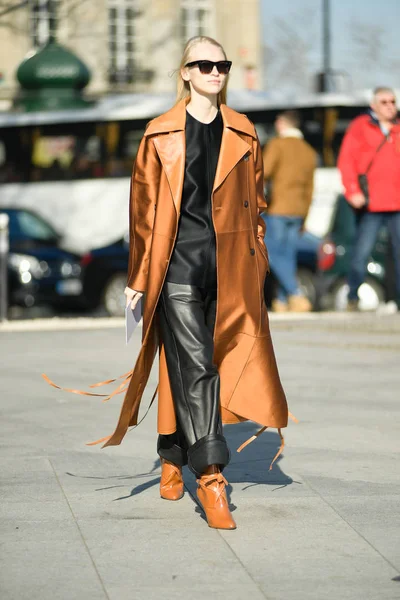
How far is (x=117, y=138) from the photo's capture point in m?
20.4

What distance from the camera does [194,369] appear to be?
5328mm

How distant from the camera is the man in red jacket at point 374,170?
12805 mm

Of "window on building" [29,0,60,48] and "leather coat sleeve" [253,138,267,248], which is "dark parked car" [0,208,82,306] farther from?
"window on building" [29,0,60,48]

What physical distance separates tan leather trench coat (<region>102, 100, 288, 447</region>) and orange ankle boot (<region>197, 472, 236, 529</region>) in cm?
30

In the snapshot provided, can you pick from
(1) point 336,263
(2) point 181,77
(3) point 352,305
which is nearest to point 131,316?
(2) point 181,77

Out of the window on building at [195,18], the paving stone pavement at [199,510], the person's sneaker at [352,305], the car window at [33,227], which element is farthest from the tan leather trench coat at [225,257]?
the window on building at [195,18]

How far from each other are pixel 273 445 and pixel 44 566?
2.45 meters

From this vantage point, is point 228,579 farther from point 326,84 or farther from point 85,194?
point 326,84

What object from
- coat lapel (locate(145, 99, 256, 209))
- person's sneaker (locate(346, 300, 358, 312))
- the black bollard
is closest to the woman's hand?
coat lapel (locate(145, 99, 256, 209))

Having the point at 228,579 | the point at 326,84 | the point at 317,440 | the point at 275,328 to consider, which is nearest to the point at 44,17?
the point at 326,84

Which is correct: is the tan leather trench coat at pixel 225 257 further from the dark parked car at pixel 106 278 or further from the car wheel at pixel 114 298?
the car wheel at pixel 114 298

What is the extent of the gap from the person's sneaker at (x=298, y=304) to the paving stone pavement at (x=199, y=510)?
5.71 m

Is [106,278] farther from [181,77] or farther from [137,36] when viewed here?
[137,36]

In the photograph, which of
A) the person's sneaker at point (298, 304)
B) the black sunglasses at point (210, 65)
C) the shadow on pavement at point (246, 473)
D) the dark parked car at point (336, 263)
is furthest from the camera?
the dark parked car at point (336, 263)
